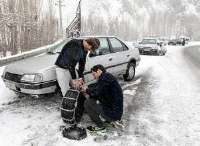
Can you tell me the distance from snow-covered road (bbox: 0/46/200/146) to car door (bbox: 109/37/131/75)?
67 centimetres

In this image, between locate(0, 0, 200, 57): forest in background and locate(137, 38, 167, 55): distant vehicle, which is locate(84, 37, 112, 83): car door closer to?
locate(0, 0, 200, 57): forest in background

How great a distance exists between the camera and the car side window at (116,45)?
352 inches

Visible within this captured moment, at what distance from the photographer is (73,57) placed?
→ 20.3 feet

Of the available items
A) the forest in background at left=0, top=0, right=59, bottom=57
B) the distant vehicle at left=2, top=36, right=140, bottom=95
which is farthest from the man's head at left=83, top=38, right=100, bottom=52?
the forest in background at left=0, top=0, right=59, bottom=57

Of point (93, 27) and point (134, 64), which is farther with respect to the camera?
point (93, 27)

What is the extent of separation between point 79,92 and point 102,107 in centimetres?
55

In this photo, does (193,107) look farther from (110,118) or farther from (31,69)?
(31,69)

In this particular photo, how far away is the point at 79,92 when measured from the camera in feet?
18.9

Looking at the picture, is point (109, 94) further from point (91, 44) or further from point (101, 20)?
point (101, 20)

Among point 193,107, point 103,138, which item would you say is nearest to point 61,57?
point 103,138

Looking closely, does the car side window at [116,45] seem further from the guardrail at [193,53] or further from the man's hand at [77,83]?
the guardrail at [193,53]

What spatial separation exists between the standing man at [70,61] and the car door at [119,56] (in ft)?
8.35

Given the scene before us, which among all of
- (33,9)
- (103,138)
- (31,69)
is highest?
(33,9)

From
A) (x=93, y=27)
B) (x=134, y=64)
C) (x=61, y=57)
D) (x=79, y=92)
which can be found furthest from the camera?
(x=93, y=27)
